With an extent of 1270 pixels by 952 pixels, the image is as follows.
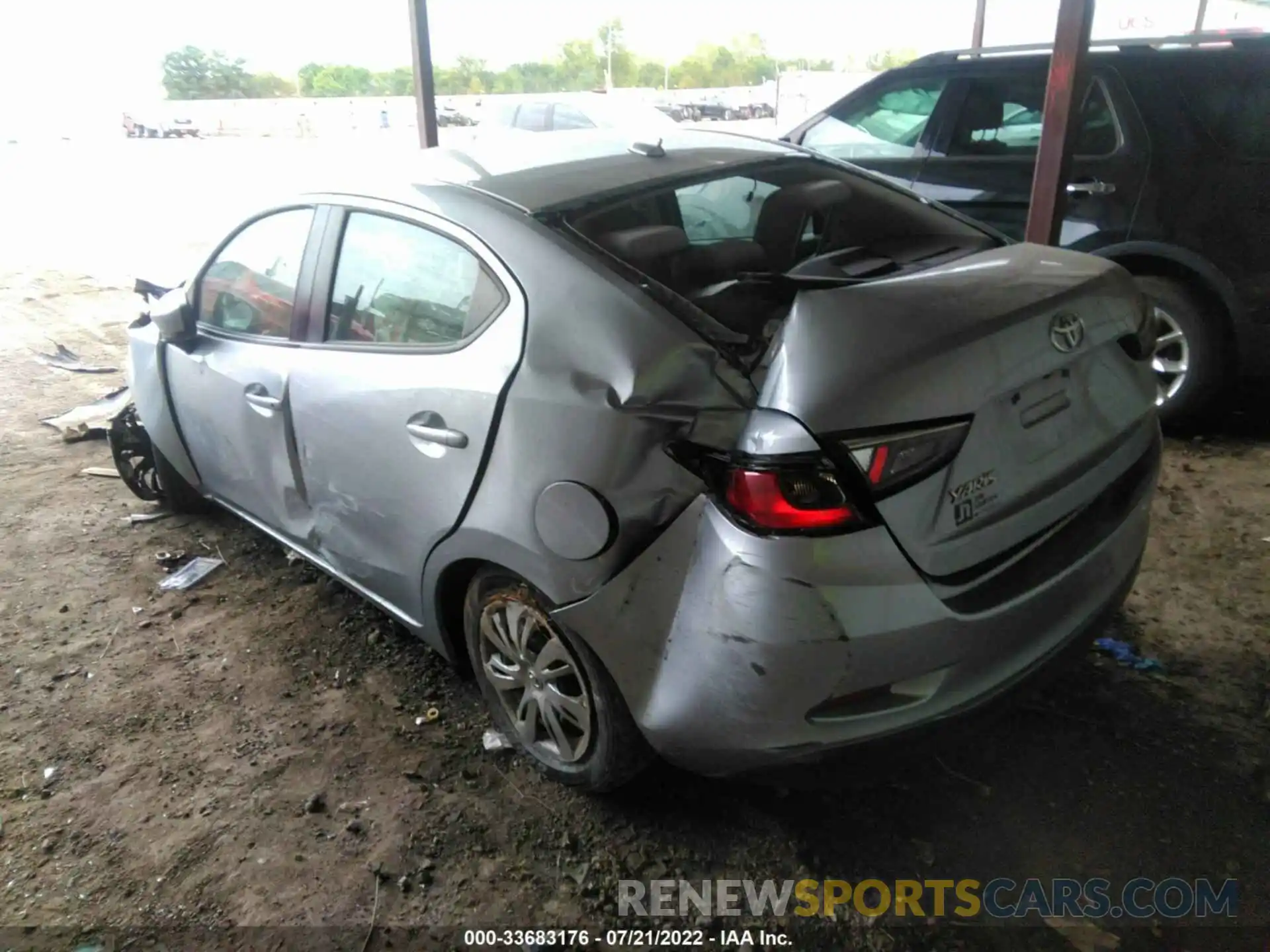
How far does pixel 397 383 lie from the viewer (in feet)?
7.42

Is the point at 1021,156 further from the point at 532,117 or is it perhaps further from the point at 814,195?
the point at 532,117

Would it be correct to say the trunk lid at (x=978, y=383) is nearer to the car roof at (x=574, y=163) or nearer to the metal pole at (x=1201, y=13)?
the car roof at (x=574, y=163)

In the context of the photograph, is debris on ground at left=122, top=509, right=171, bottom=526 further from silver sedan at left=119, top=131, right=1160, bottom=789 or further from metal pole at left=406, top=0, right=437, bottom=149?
metal pole at left=406, top=0, right=437, bottom=149

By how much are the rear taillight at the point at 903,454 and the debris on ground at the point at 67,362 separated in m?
6.64

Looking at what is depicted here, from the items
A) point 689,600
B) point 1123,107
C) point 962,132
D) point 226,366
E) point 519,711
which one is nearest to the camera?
point 689,600

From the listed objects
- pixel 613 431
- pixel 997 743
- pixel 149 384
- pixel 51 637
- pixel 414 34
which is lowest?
pixel 51 637

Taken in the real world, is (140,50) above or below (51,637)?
above

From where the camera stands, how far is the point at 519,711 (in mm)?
2324

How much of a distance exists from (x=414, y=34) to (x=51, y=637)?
405cm

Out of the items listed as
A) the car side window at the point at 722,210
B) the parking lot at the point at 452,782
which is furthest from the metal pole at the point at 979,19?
the car side window at the point at 722,210

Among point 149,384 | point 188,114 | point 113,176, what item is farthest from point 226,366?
point 188,114

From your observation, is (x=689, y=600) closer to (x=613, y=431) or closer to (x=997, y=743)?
(x=613, y=431)

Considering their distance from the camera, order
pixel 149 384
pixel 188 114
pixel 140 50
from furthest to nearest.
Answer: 1. pixel 188 114
2. pixel 140 50
3. pixel 149 384

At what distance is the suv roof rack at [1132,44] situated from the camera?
4.00 metres
